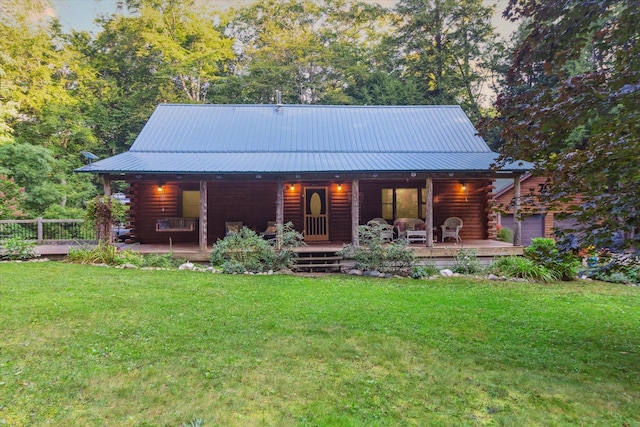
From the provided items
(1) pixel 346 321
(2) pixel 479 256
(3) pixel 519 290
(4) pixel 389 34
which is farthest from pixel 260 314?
(4) pixel 389 34

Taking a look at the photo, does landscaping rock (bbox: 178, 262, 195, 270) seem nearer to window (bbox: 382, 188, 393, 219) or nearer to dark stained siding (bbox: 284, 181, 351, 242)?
dark stained siding (bbox: 284, 181, 351, 242)

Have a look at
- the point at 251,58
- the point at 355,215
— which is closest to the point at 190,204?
the point at 355,215

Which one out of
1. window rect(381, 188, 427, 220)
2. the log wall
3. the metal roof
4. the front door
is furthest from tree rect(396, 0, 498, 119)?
the front door

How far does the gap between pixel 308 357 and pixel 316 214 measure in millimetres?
8593

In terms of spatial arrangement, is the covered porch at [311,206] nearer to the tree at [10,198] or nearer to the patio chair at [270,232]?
the patio chair at [270,232]

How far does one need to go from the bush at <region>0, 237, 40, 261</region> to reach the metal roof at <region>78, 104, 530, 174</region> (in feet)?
9.15

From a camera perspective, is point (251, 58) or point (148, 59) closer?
point (148, 59)

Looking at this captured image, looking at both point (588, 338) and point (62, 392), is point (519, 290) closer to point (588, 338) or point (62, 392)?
point (588, 338)

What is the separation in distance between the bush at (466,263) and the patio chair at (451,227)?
1.58 m

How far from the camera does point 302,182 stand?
12336 millimetres

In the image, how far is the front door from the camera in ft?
40.7

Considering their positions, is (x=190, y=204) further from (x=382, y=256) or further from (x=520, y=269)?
(x=520, y=269)

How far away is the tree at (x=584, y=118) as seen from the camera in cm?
311

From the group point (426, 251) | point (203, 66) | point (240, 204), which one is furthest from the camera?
point (203, 66)
